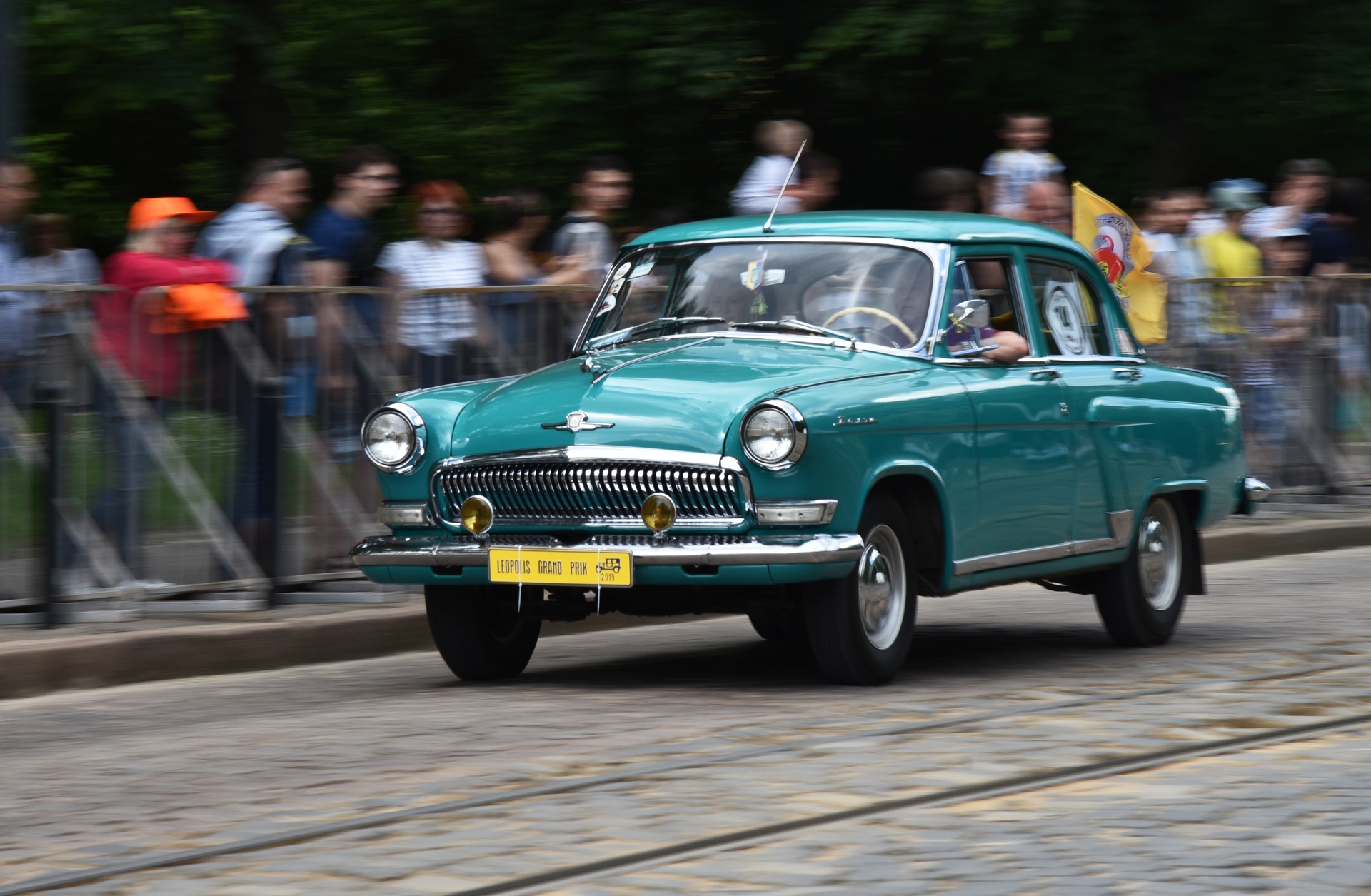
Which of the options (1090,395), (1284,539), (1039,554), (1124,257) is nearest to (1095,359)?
(1090,395)

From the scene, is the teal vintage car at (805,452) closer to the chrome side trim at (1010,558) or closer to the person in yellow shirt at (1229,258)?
the chrome side trim at (1010,558)

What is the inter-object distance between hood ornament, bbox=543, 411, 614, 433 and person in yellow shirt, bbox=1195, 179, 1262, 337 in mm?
7840

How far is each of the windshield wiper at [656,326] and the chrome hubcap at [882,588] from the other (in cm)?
120

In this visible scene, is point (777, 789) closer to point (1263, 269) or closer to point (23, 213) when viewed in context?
point (23, 213)

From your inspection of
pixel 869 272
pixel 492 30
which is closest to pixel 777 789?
pixel 869 272

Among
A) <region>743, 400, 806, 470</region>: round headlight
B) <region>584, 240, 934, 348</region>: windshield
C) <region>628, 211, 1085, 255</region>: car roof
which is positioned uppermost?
<region>628, 211, 1085, 255</region>: car roof

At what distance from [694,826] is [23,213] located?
5.97m

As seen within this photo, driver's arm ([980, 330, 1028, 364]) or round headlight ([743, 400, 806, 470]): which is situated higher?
driver's arm ([980, 330, 1028, 364])

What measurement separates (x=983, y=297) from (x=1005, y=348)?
0.33 meters

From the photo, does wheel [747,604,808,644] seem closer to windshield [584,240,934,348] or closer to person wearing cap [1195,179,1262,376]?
windshield [584,240,934,348]

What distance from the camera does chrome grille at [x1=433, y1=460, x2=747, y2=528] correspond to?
759 cm

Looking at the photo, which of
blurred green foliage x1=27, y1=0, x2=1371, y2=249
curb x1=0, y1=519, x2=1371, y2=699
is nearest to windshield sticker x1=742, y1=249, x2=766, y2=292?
curb x1=0, y1=519, x2=1371, y2=699

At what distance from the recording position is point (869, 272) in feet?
28.1

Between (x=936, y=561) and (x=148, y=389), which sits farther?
(x=148, y=389)
